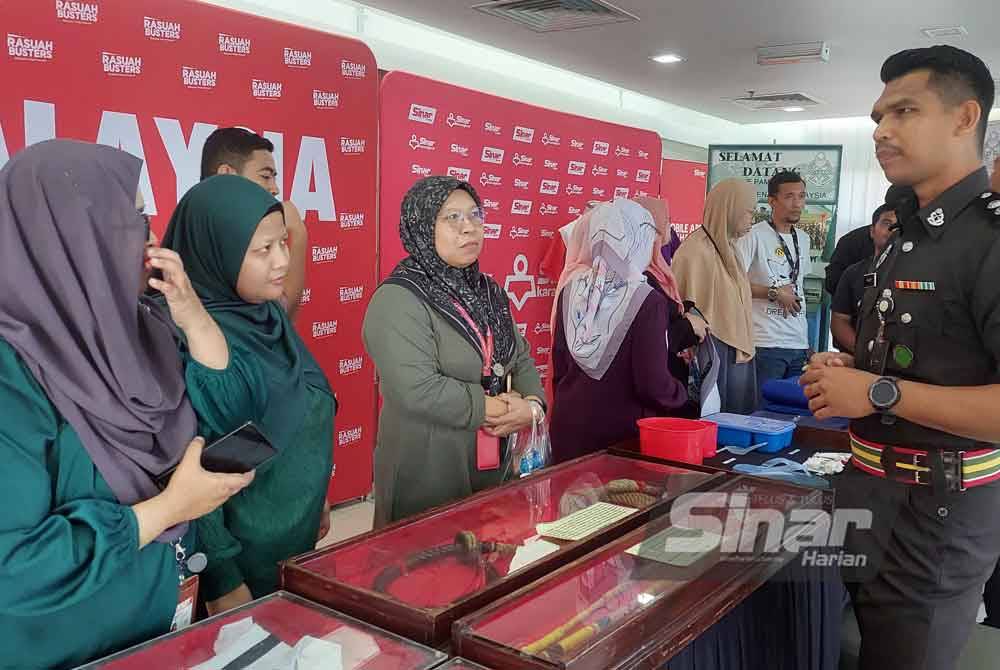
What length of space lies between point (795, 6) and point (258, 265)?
377 cm

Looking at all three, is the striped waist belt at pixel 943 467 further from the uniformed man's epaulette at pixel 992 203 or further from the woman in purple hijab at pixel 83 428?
the woman in purple hijab at pixel 83 428

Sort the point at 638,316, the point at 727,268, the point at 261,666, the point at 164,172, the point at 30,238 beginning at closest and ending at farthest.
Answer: the point at 261,666
the point at 30,238
the point at 638,316
the point at 164,172
the point at 727,268

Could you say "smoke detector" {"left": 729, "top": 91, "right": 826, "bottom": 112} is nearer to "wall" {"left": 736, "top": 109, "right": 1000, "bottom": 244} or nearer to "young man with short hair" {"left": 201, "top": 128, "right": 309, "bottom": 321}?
"wall" {"left": 736, "top": 109, "right": 1000, "bottom": 244}

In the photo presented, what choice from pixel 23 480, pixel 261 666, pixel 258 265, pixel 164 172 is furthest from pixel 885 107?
pixel 164 172

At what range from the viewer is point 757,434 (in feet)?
7.66

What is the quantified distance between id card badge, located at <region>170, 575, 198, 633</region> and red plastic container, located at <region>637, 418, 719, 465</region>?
1203 millimetres

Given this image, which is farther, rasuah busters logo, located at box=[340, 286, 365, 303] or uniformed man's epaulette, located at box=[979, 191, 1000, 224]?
rasuah busters logo, located at box=[340, 286, 365, 303]

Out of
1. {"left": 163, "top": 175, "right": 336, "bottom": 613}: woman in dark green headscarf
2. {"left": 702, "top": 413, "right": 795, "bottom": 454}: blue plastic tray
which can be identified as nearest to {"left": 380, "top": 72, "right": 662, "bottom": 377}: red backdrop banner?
{"left": 702, "top": 413, "right": 795, "bottom": 454}: blue plastic tray

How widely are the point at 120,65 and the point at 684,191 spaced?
5.84m

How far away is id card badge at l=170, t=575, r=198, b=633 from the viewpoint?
51.2 inches

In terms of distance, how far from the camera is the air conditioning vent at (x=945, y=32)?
185 inches

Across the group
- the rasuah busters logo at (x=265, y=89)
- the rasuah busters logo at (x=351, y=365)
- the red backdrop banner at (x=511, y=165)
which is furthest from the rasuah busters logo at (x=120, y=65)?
the rasuah busters logo at (x=351, y=365)

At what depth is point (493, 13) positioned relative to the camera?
14.2 ft

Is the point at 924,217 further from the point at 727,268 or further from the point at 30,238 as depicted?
the point at 727,268
